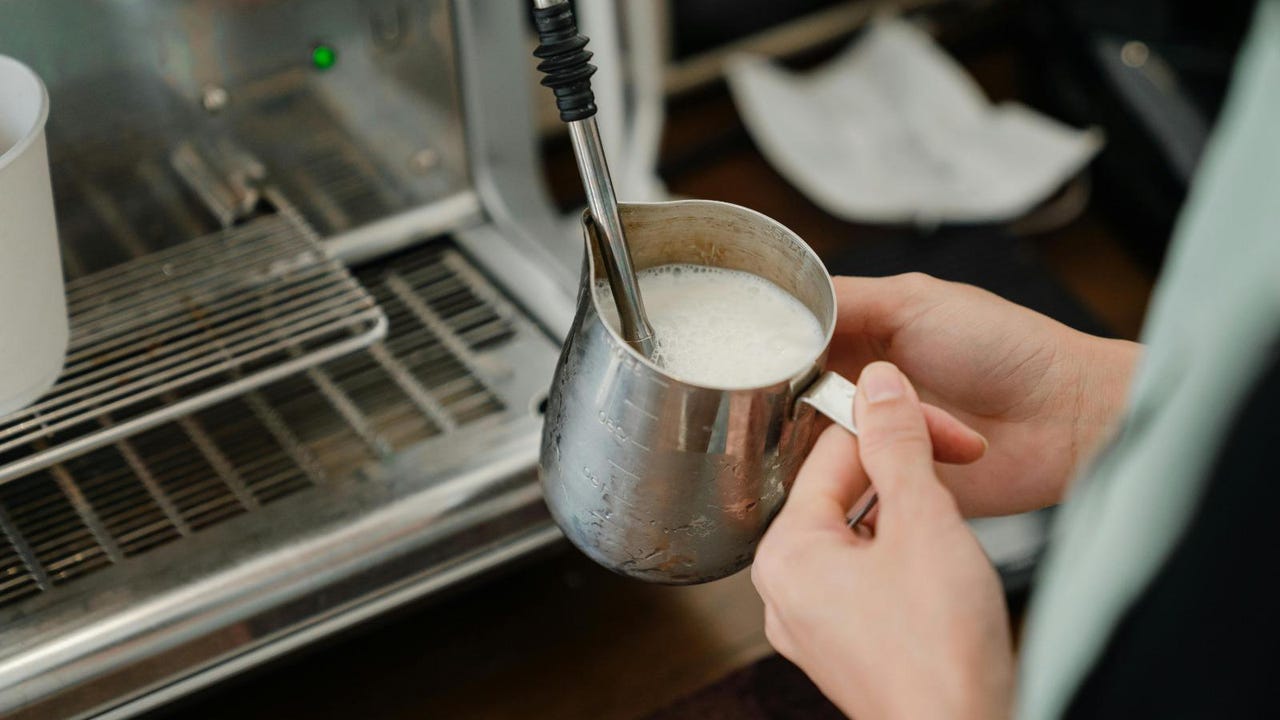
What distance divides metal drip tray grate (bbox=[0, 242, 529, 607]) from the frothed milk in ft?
0.59

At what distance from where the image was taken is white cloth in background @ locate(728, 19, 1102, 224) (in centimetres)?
107

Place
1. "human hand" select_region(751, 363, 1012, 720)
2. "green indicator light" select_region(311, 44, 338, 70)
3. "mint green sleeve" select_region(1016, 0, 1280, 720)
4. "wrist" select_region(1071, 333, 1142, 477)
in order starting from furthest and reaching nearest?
"green indicator light" select_region(311, 44, 338, 70)
"wrist" select_region(1071, 333, 1142, 477)
"human hand" select_region(751, 363, 1012, 720)
"mint green sleeve" select_region(1016, 0, 1280, 720)

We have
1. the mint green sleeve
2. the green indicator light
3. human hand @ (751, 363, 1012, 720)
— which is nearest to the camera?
the mint green sleeve

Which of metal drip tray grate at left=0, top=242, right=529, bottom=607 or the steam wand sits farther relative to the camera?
metal drip tray grate at left=0, top=242, right=529, bottom=607

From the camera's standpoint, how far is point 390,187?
717 mm

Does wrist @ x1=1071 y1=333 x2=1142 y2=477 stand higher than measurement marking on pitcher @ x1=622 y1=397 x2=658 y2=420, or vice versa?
measurement marking on pitcher @ x1=622 y1=397 x2=658 y2=420

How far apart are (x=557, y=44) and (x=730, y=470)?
15 cm

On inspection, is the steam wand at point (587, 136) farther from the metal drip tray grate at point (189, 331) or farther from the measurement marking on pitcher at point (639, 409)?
the metal drip tray grate at point (189, 331)

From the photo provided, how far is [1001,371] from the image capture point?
54 cm

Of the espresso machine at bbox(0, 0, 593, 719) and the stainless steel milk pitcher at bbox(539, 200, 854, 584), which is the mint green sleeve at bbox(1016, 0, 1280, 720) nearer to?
the stainless steel milk pitcher at bbox(539, 200, 854, 584)

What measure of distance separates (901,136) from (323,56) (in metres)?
0.66

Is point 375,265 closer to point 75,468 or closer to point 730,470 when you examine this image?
point 75,468

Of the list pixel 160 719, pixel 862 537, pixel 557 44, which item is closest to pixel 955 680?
pixel 862 537

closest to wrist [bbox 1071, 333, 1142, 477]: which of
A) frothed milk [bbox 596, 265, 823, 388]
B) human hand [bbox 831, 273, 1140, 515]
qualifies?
human hand [bbox 831, 273, 1140, 515]
